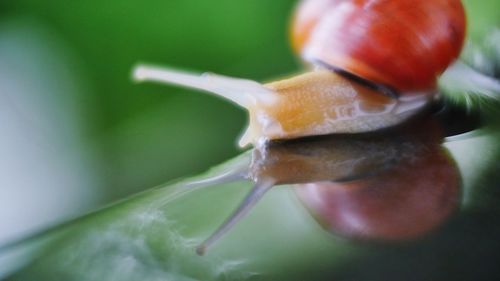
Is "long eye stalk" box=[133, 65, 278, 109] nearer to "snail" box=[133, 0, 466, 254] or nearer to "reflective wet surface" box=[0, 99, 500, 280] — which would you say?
"snail" box=[133, 0, 466, 254]

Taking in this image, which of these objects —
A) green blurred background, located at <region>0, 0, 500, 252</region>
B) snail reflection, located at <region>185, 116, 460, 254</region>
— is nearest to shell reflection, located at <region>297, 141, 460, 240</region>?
snail reflection, located at <region>185, 116, 460, 254</region>

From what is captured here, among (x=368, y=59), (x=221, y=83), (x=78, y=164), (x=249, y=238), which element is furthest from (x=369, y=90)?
(x=78, y=164)

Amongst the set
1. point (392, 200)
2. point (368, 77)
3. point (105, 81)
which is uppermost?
point (105, 81)

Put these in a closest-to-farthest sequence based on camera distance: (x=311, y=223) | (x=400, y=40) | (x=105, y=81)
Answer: (x=311, y=223), (x=400, y=40), (x=105, y=81)

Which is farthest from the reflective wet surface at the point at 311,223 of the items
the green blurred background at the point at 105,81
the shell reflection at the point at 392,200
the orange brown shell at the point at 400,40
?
the green blurred background at the point at 105,81

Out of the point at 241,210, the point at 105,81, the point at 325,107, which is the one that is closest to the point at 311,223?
the point at 241,210

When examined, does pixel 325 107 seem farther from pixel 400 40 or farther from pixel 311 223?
pixel 311 223

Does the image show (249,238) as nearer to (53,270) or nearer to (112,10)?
(53,270)
